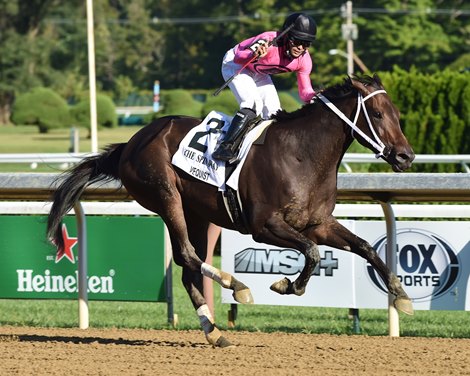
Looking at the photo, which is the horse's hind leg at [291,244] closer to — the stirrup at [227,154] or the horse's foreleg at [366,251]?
the horse's foreleg at [366,251]

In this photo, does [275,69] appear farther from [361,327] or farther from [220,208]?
[361,327]

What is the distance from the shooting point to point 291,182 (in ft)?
21.0

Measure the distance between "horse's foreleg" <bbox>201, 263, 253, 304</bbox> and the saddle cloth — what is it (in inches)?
21.2

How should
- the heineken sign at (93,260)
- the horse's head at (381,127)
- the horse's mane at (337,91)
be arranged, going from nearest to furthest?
the horse's head at (381,127)
the horse's mane at (337,91)
the heineken sign at (93,260)

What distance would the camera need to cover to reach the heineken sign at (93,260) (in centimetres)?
793

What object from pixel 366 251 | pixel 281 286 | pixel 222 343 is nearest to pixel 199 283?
pixel 222 343

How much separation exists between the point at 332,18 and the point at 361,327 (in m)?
49.0

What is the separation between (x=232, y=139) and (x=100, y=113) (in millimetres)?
39528

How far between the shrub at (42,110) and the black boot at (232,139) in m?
39.4

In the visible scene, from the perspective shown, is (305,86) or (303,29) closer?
(303,29)

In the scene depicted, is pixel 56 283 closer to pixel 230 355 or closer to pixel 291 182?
pixel 230 355

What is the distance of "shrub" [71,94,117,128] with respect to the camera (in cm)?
4544

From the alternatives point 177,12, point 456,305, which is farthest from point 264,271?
point 177,12

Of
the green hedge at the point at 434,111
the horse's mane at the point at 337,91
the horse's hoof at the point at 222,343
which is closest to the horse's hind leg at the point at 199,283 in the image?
the horse's hoof at the point at 222,343
